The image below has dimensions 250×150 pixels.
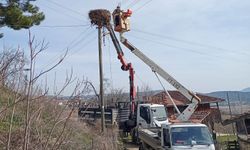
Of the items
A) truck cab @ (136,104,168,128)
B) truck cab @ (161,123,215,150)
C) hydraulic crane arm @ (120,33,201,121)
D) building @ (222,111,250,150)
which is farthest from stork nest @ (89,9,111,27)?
truck cab @ (161,123,215,150)

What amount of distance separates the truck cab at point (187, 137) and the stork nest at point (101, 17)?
585 inches

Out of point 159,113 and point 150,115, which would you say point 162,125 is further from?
point 159,113

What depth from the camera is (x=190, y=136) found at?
13.7 metres

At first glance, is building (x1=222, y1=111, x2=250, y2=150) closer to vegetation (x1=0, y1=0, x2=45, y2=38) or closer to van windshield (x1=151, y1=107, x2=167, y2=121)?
van windshield (x1=151, y1=107, x2=167, y2=121)

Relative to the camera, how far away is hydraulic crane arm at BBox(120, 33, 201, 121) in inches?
839

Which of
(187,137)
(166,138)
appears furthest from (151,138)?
(187,137)

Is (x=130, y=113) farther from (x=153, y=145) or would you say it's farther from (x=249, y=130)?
(x=153, y=145)

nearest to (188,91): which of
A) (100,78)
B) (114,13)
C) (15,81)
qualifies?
(114,13)

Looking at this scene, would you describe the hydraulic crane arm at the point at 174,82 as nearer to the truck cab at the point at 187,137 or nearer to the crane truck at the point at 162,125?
the crane truck at the point at 162,125

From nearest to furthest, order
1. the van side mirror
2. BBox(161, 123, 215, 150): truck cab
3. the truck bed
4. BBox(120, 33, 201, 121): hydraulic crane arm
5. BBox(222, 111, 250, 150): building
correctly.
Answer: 1. BBox(161, 123, 215, 150): truck cab
2. the van side mirror
3. the truck bed
4. BBox(120, 33, 201, 121): hydraulic crane arm
5. BBox(222, 111, 250, 150): building

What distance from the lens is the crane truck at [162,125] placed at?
1367 cm

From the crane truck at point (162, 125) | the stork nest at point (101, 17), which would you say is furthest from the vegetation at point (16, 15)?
the stork nest at point (101, 17)

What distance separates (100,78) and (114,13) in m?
6.71

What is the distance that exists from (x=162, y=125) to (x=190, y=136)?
61.7 inches
